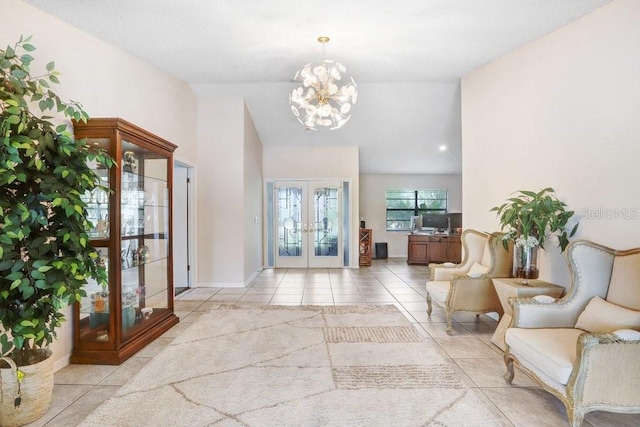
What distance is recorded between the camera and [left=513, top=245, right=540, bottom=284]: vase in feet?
10.1

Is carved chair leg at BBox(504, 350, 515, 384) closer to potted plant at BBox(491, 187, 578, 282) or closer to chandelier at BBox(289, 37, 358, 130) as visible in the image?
potted plant at BBox(491, 187, 578, 282)

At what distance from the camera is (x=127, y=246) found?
3197 millimetres

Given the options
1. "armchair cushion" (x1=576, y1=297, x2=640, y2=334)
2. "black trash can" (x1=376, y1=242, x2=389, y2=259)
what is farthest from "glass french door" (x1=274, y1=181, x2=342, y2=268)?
"armchair cushion" (x1=576, y1=297, x2=640, y2=334)

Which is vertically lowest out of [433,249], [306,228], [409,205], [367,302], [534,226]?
[367,302]

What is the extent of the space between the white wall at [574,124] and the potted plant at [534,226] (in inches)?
5.6

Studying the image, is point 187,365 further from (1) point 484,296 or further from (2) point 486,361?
(1) point 484,296

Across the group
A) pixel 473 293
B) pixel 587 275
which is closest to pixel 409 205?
pixel 473 293

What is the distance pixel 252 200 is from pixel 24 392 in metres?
4.59

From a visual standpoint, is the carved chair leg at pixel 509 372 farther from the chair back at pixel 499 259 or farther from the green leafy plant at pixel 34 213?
the green leafy plant at pixel 34 213

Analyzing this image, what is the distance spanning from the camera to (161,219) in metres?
3.80

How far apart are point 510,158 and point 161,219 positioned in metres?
3.94

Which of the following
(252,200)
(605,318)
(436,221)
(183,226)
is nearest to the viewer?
(605,318)

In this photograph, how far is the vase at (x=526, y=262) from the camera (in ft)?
10.1

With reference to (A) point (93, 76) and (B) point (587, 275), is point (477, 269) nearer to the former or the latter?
(B) point (587, 275)
